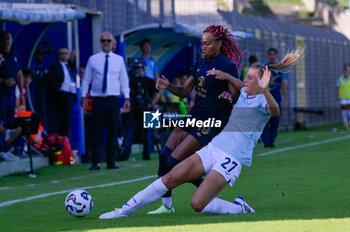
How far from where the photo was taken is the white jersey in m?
7.71

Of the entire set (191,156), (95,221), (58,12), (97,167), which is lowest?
(97,167)

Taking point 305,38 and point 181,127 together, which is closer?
point 181,127

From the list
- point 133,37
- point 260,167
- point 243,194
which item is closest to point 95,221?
point 243,194

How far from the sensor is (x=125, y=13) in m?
22.0

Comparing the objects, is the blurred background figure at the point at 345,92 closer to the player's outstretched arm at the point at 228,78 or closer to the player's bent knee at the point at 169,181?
the player's outstretched arm at the point at 228,78

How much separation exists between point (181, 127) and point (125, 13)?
543 inches

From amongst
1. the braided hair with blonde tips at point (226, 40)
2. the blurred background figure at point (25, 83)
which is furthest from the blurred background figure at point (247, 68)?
the braided hair with blonde tips at point (226, 40)

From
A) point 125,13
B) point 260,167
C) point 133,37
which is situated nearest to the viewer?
point 260,167

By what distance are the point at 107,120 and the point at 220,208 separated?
7.12 m

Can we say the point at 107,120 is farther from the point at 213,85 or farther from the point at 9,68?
the point at 213,85

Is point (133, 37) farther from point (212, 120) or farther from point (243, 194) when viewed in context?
point (212, 120)

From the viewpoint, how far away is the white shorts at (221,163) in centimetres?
759

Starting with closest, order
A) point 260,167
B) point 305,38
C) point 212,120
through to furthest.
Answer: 1. point 212,120
2. point 260,167
3. point 305,38

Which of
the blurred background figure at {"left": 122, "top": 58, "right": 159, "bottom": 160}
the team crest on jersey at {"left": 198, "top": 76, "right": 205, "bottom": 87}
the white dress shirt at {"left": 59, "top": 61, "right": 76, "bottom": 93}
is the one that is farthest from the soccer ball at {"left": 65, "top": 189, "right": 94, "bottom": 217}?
the blurred background figure at {"left": 122, "top": 58, "right": 159, "bottom": 160}
